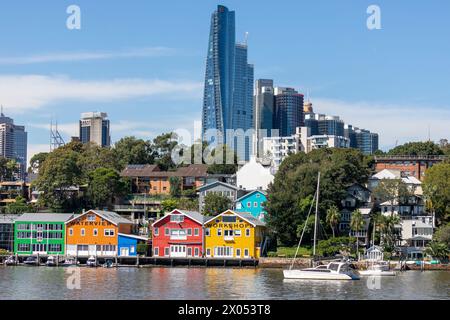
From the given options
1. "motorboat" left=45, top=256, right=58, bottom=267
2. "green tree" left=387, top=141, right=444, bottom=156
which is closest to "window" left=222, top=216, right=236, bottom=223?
"motorboat" left=45, top=256, right=58, bottom=267

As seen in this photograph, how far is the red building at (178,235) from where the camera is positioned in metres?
77.2

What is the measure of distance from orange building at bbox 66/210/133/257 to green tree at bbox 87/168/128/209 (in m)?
15.3

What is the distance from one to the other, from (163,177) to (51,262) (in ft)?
116

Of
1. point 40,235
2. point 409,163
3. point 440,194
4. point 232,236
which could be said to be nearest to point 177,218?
point 232,236

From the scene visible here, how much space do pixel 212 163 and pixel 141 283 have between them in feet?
210

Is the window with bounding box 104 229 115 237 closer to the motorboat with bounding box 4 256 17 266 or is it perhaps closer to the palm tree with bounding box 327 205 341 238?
the motorboat with bounding box 4 256 17 266

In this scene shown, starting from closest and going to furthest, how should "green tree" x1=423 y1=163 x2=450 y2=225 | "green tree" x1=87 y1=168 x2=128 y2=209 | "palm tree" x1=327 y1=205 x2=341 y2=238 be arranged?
"palm tree" x1=327 y1=205 x2=341 y2=238 < "green tree" x1=423 y1=163 x2=450 y2=225 < "green tree" x1=87 y1=168 x2=128 y2=209

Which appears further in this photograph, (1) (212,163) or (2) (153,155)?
(2) (153,155)

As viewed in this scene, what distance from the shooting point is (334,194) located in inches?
3086

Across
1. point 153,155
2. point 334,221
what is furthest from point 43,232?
point 153,155

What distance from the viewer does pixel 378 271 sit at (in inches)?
2515

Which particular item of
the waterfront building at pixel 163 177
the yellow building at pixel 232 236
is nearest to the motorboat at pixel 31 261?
the yellow building at pixel 232 236

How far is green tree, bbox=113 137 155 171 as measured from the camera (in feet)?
390

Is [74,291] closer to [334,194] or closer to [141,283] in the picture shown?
[141,283]
